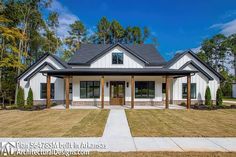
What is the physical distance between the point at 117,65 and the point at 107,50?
5.84 feet

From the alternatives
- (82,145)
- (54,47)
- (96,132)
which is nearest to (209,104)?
(96,132)

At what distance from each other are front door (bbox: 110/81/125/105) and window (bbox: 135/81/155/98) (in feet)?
4.49

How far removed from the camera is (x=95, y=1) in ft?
75.6

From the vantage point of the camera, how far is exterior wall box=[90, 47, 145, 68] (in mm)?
17984

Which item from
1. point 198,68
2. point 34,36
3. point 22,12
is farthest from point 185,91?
point 34,36

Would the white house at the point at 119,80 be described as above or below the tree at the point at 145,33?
below

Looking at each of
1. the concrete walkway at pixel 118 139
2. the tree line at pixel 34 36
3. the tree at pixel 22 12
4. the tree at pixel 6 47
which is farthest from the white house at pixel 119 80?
the concrete walkway at pixel 118 139

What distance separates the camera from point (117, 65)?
17969 mm

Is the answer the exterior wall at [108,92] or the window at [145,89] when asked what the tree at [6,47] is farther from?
the window at [145,89]

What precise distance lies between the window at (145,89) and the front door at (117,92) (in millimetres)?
1368

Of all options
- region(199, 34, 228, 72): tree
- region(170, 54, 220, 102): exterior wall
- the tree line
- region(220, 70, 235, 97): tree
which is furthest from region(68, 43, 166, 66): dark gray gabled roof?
region(199, 34, 228, 72): tree

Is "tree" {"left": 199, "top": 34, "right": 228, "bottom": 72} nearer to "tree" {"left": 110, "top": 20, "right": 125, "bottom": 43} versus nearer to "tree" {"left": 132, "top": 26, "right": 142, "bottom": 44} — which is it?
"tree" {"left": 132, "top": 26, "right": 142, "bottom": 44}

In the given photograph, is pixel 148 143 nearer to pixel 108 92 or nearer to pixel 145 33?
pixel 108 92

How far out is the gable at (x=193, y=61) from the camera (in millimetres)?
19391
